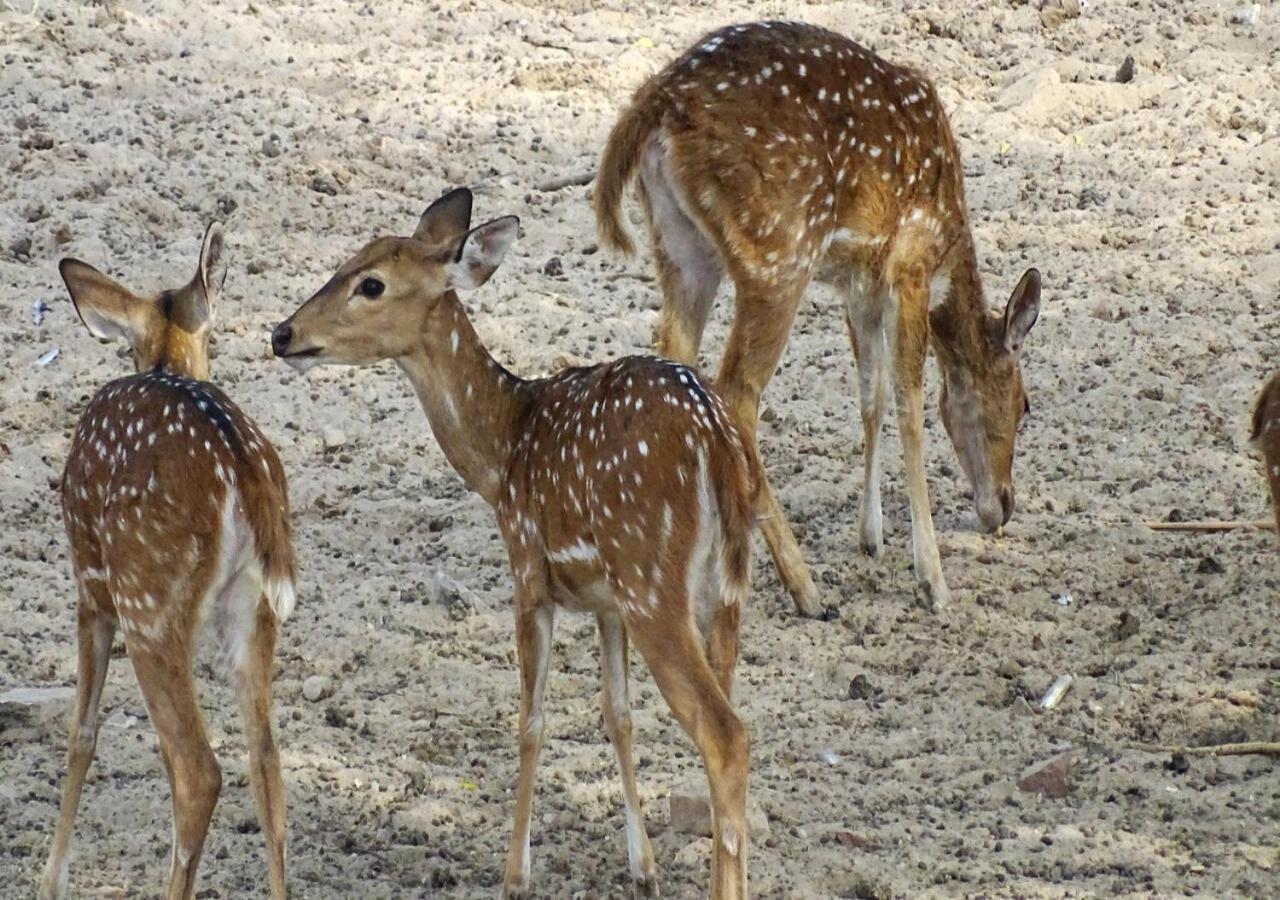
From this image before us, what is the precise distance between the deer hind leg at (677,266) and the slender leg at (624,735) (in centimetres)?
192

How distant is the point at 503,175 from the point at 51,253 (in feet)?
7.42

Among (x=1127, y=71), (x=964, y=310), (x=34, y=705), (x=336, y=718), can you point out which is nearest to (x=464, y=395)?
(x=336, y=718)

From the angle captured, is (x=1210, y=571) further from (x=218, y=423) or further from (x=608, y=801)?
(x=218, y=423)

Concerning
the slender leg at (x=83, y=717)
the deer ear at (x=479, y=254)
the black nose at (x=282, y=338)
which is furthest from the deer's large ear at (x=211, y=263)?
the slender leg at (x=83, y=717)

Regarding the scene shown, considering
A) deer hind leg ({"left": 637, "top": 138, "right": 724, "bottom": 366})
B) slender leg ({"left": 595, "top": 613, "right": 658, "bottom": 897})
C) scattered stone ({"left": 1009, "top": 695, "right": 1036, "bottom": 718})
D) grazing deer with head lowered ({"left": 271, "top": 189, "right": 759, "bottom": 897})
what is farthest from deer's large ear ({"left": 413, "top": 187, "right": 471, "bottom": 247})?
scattered stone ({"left": 1009, "top": 695, "right": 1036, "bottom": 718})

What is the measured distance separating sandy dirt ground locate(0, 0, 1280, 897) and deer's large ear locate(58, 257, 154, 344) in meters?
1.31

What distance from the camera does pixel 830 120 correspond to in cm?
748

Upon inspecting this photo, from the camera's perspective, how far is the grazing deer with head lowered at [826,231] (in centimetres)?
728

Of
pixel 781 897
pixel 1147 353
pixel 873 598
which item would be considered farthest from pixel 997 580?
pixel 781 897

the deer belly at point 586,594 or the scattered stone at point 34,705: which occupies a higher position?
the deer belly at point 586,594

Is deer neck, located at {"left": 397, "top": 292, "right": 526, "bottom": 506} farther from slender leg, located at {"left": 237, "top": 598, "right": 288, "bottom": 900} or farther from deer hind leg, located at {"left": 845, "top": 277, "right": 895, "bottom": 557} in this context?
deer hind leg, located at {"left": 845, "top": 277, "right": 895, "bottom": 557}

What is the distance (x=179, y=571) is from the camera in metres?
5.27

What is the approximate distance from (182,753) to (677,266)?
3.17m

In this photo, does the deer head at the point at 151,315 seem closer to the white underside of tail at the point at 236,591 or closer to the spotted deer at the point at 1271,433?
the white underside of tail at the point at 236,591
